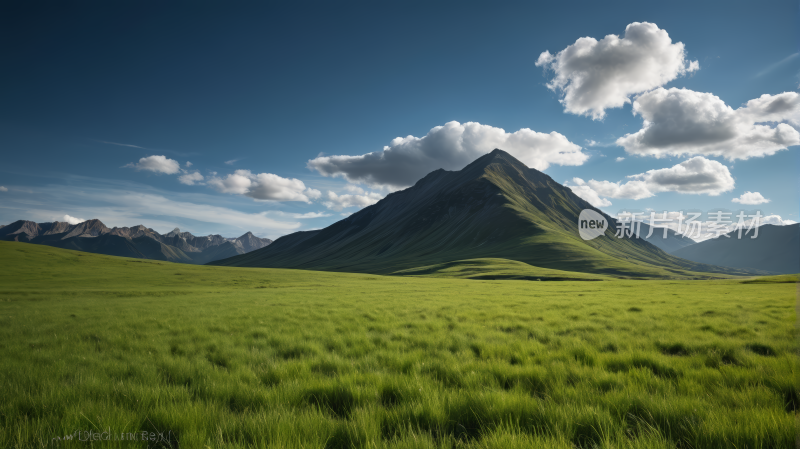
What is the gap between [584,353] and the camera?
6.48 metres

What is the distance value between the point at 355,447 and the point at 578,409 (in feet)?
8.20

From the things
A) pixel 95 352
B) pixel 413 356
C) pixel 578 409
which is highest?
pixel 578 409

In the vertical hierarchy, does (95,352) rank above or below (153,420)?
below

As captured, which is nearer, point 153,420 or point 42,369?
point 153,420

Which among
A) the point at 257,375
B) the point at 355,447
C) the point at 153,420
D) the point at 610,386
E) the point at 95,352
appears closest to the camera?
the point at 355,447

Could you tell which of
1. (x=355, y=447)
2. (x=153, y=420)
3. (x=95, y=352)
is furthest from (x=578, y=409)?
(x=95, y=352)

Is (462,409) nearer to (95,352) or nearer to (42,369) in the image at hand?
(42,369)

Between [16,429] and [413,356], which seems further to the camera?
[413,356]

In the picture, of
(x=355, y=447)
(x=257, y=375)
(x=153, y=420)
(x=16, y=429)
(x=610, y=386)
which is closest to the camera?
(x=355, y=447)

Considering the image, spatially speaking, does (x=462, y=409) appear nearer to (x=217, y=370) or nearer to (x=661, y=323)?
(x=217, y=370)

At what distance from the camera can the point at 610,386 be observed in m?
4.54

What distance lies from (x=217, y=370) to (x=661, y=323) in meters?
13.4

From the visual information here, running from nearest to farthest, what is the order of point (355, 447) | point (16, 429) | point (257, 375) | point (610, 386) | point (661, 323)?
point (355, 447) < point (16, 429) < point (610, 386) < point (257, 375) < point (661, 323)

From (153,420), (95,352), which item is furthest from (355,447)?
(95,352)
